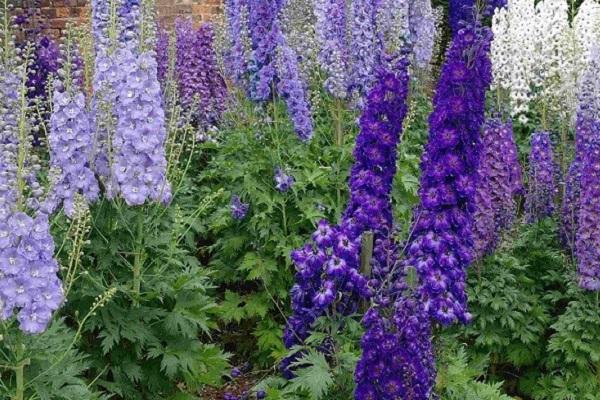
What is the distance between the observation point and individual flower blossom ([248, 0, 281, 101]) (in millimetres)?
5941

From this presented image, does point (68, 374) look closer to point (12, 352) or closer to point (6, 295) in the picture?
point (12, 352)

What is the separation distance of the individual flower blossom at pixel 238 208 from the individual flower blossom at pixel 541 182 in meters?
1.85

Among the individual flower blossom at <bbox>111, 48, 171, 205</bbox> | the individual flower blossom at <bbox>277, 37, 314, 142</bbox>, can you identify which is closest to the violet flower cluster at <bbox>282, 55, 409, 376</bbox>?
the individual flower blossom at <bbox>111, 48, 171, 205</bbox>

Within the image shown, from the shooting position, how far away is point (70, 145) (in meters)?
3.79

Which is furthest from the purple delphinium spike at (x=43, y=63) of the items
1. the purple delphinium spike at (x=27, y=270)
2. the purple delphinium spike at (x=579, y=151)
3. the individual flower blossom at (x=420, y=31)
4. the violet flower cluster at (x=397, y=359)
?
the violet flower cluster at (x=397, y=359)

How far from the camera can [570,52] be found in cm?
753

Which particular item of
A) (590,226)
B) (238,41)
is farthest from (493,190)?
(238,41)

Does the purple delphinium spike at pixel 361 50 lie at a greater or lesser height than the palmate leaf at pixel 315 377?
greater

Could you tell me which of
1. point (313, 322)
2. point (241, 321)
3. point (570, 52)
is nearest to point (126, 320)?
point (313, 322)

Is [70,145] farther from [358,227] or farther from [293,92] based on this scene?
[293,92]

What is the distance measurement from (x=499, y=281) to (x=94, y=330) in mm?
2351

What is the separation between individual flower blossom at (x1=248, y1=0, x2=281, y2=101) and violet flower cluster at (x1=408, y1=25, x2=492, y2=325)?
220 cm

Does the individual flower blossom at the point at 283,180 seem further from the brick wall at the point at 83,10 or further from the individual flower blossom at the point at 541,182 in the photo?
the brick wall at the point at 83,10

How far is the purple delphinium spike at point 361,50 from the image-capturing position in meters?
6.22
